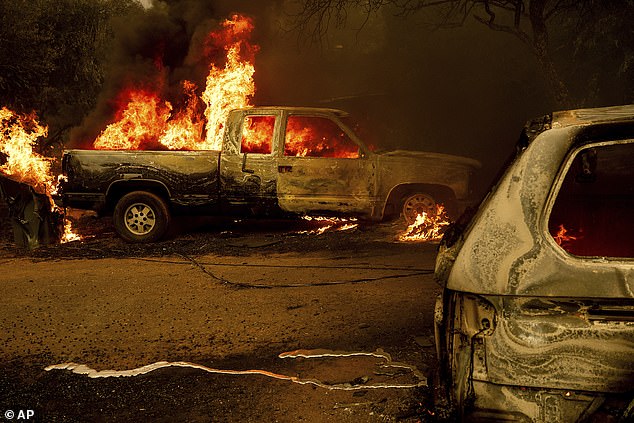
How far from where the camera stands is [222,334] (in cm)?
462

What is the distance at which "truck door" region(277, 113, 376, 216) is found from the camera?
8.54 meters

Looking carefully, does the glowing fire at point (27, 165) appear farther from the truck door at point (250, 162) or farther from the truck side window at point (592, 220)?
the truck side window at point (592, 220)

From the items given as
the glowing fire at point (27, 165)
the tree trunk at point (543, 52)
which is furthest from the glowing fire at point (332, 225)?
the tree trunk at point (543, 52)

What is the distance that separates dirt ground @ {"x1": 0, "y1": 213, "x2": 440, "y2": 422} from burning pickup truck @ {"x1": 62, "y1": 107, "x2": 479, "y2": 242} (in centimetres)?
73

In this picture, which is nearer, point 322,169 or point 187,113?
point 322,169

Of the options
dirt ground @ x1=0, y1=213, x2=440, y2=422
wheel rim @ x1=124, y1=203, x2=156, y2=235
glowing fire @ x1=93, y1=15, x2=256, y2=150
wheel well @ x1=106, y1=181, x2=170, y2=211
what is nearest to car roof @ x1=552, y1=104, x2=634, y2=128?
dirt ground @ x1=0, y1=213, x2=440, y2=422

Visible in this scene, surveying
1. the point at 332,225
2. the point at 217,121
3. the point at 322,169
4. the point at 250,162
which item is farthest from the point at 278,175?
the point at 217,121

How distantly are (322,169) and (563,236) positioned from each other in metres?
5.59

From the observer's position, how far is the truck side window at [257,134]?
8.70 meters

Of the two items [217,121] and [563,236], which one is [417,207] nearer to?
[217,121]

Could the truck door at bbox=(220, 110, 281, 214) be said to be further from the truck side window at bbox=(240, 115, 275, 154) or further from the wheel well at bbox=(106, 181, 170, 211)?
the wheel well at bbox=(106, 181, 170, 211)

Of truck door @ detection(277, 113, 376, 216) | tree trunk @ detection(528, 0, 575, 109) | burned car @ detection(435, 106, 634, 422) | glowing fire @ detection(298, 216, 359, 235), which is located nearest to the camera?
burned car @ detection(435, 106, 634, 422)

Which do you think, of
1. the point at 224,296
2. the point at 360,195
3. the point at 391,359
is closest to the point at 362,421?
the point at 391,359

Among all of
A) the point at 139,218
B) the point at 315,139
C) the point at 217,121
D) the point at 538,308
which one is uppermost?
the point at 217,121
